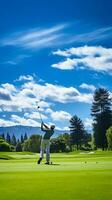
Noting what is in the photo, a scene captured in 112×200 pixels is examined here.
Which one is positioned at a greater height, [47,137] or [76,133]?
[76,133]

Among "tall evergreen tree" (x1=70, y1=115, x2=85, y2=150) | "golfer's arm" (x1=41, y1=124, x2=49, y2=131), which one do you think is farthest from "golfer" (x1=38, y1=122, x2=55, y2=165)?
"tall evergreen tree" (x1=70, y1=115, x2=85, y2=150)

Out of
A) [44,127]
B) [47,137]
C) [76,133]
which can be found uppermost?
[76,133]

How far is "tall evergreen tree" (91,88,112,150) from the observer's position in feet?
427

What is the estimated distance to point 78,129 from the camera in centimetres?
17112

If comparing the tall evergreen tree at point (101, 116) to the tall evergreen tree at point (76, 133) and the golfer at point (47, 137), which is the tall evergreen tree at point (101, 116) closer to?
the tall evergreen tree at point (76, 133)

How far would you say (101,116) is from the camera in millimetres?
133750

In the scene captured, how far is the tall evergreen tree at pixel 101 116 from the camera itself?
130250 millimetres

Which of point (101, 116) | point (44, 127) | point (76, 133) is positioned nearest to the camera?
point (44, 127)

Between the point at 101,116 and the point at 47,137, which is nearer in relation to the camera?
the point at 47,137

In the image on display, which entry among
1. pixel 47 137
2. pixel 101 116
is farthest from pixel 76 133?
pixel 47 137

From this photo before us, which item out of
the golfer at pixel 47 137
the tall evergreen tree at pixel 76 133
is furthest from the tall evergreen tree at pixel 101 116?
the golfer at pixel 47 137

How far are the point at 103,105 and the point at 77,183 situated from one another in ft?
396

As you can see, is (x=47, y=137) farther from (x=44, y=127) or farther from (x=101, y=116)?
(x=101, y=116)

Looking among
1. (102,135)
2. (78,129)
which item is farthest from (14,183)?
(78,129)
